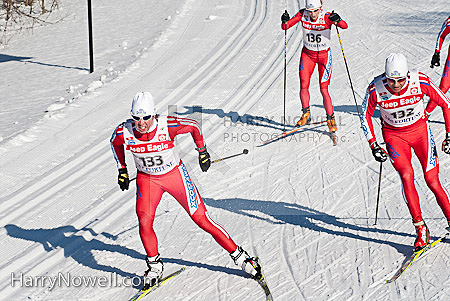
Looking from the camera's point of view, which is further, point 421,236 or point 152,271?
point 421,236

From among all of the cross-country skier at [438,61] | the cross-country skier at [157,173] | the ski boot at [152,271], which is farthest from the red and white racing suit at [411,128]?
the cross-country skier at [438,61]

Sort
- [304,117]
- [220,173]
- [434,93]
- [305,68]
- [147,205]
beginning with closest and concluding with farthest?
[147,205], [434,93], [220,173], [305,68], [304,117]

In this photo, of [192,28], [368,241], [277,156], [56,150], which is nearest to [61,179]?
[56,150]

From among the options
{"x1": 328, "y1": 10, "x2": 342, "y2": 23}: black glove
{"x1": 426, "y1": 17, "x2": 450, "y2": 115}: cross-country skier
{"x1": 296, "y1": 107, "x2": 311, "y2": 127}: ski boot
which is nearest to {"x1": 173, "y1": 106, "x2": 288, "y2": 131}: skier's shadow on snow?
{"x1": 296, "y1": 107, "x2": 311, "y2": 127}: ski boot

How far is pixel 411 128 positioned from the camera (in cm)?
670

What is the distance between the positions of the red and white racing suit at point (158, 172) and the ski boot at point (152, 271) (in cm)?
9

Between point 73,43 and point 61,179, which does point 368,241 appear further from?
point 73,43

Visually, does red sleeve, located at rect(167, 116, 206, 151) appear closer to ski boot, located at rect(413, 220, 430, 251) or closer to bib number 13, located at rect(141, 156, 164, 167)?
bib number 13, located at rect(141, 156, 164, 167)

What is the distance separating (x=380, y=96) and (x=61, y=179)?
500 centimetres

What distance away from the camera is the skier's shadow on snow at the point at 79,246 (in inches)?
277

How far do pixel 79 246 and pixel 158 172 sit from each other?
6.42ft

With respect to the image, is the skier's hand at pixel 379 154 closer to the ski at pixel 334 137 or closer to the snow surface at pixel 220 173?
the snow surface at pixel 220 173

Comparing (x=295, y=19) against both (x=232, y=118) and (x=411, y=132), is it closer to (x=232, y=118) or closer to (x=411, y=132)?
(x=232, y=118)

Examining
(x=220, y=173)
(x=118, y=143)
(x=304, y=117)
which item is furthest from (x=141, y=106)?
(x=304, y=117)
